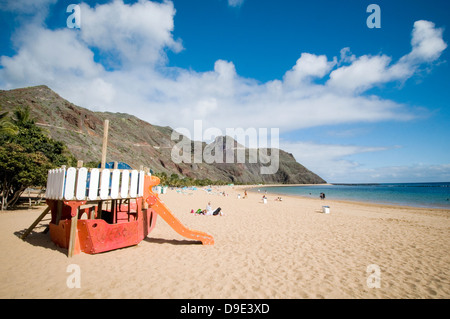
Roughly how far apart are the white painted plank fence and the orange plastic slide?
0.80 metres

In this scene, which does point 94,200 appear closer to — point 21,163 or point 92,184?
point 92,184

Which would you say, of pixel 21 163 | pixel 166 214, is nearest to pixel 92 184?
pixel 166 214

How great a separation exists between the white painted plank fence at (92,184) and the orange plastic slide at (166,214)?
795mm

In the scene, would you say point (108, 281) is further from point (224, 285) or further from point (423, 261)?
point (423, 261)

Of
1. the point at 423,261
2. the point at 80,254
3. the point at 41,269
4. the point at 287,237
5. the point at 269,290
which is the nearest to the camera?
the point at 269,290

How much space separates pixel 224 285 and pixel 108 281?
9.30 ft

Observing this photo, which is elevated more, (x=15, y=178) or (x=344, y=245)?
(x=15, y=178)

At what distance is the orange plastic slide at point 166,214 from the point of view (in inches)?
305

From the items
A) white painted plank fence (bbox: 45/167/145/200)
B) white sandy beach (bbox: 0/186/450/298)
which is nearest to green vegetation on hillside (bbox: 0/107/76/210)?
white sandy beach (bbox: 0/186/450/298)

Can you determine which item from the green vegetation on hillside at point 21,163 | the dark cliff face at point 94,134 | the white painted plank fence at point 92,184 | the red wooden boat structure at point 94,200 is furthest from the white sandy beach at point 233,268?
the dark cliff face at point 94,134

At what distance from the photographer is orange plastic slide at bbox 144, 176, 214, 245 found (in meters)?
7.74

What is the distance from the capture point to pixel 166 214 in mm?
7887

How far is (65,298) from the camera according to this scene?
13.9ft
